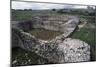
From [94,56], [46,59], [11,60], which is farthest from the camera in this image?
[94,56]

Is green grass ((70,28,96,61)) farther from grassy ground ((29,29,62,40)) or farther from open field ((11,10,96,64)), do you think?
grassy ground ((29,29,62,40))

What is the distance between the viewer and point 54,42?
2.37m

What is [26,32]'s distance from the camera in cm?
226

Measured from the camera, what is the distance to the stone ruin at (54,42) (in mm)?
2244

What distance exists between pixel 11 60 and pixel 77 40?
3.05 ft

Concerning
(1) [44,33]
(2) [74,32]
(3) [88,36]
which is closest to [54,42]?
(1) [44,33]

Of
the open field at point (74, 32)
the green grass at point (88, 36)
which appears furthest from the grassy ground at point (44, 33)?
the green grass at point (88, 36)

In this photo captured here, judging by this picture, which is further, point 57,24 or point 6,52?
point 57,24

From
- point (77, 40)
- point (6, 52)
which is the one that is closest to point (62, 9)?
point (77, 40)

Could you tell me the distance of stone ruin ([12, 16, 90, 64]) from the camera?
2.24 m

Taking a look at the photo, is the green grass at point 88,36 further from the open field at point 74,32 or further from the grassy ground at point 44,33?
the grassy ground at point 44,33

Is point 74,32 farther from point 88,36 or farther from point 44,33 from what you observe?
point 44,33

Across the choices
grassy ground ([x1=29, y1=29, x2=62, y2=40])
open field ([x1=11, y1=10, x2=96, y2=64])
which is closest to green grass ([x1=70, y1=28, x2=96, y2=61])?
open field ([x1=11, y1=10, x2=96, y2=64])
